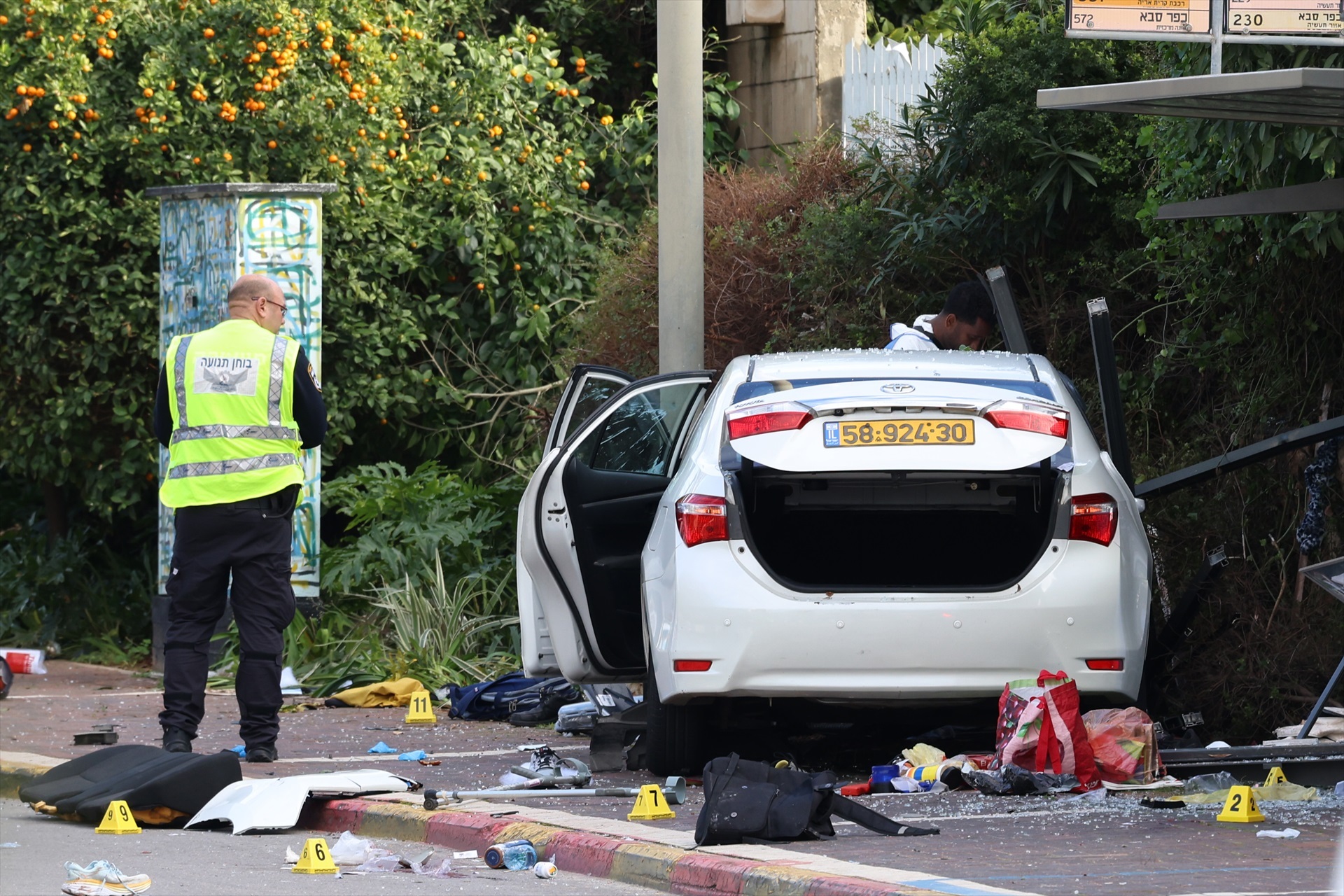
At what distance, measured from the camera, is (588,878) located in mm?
5664

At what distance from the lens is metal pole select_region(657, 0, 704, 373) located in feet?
30.7

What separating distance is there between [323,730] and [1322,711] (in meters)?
4.50

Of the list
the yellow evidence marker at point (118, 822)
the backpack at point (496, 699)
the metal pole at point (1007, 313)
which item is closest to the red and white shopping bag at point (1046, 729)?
the metal pole at point (1007, 313)

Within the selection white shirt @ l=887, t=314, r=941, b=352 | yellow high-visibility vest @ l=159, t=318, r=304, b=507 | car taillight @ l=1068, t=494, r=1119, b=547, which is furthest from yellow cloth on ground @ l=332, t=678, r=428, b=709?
car taillight @ l=1068, t=494, r=1119, b=547

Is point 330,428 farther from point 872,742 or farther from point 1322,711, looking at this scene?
point 1322,711

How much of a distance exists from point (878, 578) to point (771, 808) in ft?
6.27

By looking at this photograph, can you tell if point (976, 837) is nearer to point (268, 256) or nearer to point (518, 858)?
point (518, 858)

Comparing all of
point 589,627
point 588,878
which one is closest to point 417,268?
point 589,627

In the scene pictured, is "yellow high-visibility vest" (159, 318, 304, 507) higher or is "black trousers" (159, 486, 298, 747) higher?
"yellow high-visibility vest" (159, 318, 304, 507)

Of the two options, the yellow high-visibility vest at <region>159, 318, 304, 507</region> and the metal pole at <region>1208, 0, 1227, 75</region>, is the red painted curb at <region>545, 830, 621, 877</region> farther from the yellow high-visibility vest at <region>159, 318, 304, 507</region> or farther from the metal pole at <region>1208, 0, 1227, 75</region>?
the metal pole at <region>1208, 0, 1227, 75</region>

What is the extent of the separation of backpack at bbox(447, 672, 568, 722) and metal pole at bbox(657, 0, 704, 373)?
5.57 ft

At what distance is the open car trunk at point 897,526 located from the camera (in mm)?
6691

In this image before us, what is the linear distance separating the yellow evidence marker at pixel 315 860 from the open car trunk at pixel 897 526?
178cm

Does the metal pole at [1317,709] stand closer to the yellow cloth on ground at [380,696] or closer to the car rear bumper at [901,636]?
the car rear bumper at [901,636]
